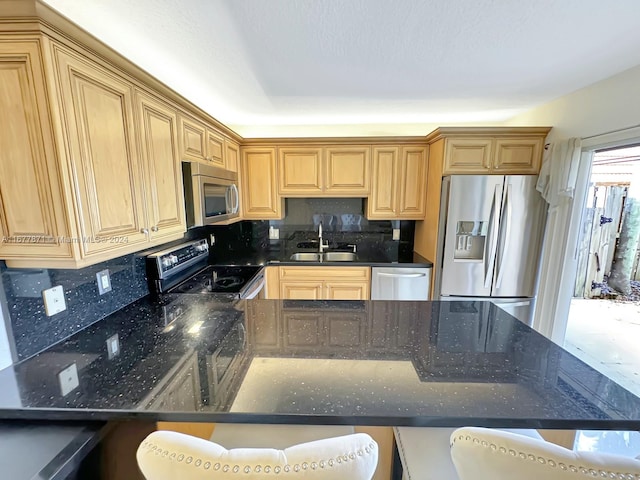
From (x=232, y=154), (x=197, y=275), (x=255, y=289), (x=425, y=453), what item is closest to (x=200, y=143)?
(x=232, y=154)

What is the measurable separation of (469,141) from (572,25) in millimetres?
1197

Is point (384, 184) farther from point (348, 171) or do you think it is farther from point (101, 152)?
point (101, 152)

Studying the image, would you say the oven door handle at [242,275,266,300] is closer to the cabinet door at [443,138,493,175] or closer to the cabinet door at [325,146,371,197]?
the cabinet door at [325,146,371,197]

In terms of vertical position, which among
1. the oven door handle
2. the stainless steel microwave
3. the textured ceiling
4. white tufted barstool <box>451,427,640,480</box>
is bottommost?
the oven door handle

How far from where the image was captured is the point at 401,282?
106 inches

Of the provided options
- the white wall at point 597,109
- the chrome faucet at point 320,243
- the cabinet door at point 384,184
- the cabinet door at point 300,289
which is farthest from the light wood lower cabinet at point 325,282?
the white wall at point 597,109

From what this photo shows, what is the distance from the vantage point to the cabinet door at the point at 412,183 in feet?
9.35

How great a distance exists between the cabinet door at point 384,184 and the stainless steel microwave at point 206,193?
1.50 metres

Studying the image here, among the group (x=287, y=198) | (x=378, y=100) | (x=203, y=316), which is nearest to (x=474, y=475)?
(x=203, y=316)

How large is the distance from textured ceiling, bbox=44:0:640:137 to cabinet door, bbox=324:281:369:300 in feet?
5.72

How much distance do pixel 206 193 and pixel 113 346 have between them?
111 centimetres

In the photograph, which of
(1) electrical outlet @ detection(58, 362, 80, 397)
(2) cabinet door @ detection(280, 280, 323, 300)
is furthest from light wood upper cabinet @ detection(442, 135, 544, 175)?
(1) electrical outlet @ detection(58, 362, 80, 397)

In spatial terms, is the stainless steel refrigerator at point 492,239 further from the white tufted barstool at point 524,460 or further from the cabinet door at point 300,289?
the white tufted barstool at point 524,460

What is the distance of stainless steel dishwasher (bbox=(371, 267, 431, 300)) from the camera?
8.82 feet
